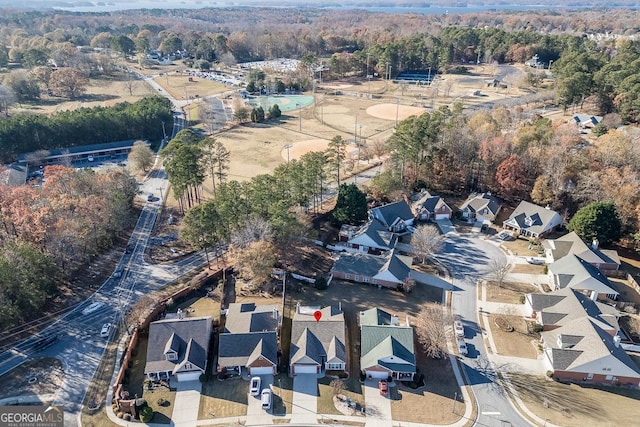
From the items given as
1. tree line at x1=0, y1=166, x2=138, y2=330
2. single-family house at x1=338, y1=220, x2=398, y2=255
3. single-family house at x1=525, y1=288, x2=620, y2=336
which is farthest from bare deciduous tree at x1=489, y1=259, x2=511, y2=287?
tree line at x1=0, y1=166, x2=138, y2=330

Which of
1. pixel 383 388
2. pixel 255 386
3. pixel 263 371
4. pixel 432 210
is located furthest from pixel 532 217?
pixel 255 386

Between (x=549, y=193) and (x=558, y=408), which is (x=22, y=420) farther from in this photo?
(x=549, y=193)

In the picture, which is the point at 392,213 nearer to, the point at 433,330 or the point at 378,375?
the point at 433,330

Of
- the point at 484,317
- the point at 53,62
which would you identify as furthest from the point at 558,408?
the point at 53,62

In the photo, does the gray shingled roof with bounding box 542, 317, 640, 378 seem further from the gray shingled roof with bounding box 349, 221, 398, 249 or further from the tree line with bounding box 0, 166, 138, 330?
the tree line with bounding box 0, 166, 138, 330

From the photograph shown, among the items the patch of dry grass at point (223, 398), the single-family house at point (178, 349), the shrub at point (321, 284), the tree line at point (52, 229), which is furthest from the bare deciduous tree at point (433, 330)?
the tree line at point (52, 229)

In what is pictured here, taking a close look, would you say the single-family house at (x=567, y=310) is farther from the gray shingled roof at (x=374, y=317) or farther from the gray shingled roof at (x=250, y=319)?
the gray shingled roof at (x=250, y=319)
